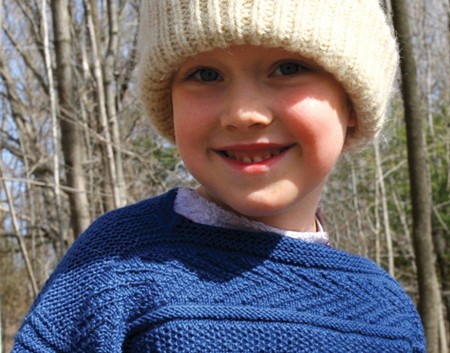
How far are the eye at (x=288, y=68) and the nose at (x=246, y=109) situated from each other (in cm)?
6

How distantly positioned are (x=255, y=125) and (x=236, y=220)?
8.2 inches

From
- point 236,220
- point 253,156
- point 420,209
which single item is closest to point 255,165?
point 253,156

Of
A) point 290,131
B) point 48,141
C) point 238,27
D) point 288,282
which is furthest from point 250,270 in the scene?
point 48,141

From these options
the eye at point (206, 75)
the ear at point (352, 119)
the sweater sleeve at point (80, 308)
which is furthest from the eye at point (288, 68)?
the sweater sleeve at point (80, 308)

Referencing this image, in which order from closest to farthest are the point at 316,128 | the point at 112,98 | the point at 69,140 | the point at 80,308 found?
the point at 80,308 → the point at 316,128 → the point at 69,140 → the point at 112,98

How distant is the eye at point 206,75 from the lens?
121cm

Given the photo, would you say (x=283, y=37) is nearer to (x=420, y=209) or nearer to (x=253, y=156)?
(x=253, y=156)

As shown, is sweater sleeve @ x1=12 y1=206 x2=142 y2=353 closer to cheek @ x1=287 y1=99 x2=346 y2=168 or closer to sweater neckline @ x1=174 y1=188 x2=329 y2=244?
sweater neckline @ x1=174 y1=188 x2=329 y2=244

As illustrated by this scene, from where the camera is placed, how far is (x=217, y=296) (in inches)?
46.2

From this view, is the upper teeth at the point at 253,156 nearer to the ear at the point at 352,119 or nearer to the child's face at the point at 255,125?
the child's face at the point at 255,125

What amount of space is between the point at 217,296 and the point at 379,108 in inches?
21.8

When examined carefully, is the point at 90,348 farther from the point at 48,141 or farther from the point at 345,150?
the point at 48,141

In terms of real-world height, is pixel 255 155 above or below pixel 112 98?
below

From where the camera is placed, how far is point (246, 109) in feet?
3.79
